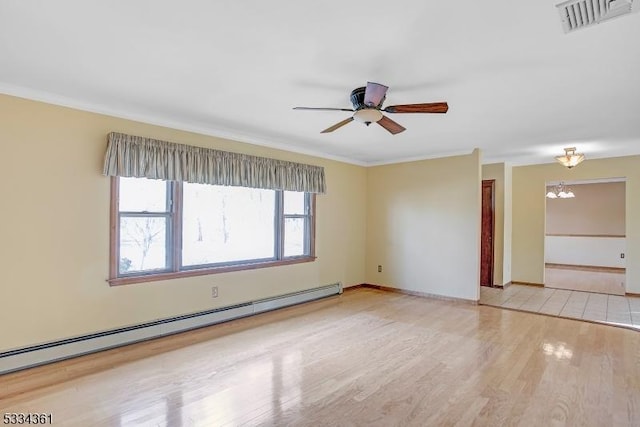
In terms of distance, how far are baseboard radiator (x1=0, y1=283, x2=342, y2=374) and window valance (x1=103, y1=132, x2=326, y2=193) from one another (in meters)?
1.55

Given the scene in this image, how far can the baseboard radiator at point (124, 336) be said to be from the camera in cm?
293

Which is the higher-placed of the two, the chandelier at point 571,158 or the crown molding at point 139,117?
the crown molding at point 139,117

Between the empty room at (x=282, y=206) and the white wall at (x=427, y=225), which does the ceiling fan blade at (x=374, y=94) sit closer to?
the empty room at (x=282, y=206)

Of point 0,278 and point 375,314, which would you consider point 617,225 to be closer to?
point 375,314

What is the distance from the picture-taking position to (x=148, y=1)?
5.91ft

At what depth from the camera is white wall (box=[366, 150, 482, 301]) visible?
5.42 m

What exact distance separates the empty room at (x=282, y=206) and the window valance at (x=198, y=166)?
2 cm

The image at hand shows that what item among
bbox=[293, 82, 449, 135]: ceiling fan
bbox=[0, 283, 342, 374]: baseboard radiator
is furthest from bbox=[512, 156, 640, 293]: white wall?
bbox=[293, 82, 449, 135]: ceiling fan

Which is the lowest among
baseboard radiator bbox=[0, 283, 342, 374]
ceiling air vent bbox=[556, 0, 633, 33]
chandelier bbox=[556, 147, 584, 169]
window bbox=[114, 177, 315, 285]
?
baseboard radiator bbox=[0, 283, 342, 374]

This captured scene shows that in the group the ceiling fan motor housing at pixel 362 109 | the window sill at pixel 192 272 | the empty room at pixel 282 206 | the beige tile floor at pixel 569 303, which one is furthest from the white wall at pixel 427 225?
the ceiling fan motor housing at pixel 362 109

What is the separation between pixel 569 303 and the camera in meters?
5.38

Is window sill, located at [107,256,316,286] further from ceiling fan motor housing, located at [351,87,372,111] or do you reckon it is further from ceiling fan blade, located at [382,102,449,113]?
ceiling fan blade, located at [382,102,449,113]

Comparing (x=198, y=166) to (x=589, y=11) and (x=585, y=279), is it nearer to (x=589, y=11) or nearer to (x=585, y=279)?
(x=589, y=11)

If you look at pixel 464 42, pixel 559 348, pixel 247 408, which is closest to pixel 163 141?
pixel 247 408
